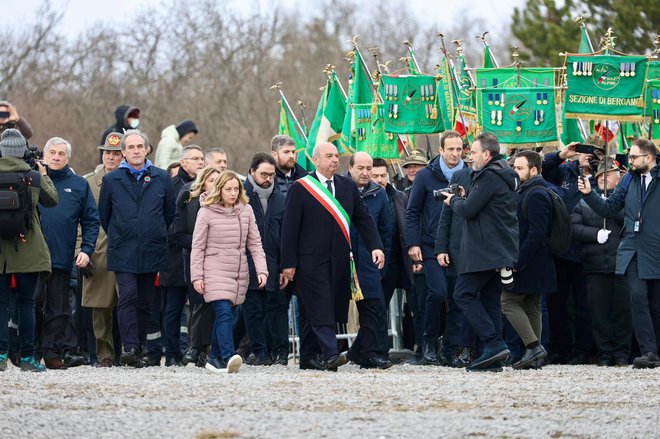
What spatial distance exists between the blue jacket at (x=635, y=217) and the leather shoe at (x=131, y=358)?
4151mm

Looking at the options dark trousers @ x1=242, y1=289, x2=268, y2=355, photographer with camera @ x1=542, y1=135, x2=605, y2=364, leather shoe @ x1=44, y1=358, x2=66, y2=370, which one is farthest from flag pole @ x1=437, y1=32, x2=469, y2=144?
leather shoe @ x1=44, y1=358, x2=66, y2=370

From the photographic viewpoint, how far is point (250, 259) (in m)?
15.1

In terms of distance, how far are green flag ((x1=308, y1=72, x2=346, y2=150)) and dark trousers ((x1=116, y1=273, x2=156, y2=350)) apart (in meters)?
6.10

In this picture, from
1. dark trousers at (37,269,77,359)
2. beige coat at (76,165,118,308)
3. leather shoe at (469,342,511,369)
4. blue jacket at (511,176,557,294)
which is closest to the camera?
leather shoe at (469,342,511,369)

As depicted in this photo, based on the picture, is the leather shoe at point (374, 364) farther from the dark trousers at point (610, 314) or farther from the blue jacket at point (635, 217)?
the dark trousers at point (610, 314)

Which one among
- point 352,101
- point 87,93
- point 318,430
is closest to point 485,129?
point 352,101

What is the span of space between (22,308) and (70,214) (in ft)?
3.69

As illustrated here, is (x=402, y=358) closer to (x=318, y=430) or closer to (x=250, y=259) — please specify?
(x=250, y=259)

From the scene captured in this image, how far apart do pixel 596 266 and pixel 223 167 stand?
3.62 m

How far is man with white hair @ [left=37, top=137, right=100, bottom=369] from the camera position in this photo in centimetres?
1404

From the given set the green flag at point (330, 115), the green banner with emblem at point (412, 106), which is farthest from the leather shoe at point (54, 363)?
the green flag at point (330, 115)

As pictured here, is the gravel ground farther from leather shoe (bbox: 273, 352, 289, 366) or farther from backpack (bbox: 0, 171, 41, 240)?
leather shoe (bbox: 273, 352, 289, 366)

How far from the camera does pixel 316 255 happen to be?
1364cm

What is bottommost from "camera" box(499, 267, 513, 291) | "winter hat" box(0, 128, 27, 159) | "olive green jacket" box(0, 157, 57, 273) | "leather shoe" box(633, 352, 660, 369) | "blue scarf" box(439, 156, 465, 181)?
"leather shoe" box(633, 352, 660, 369)
